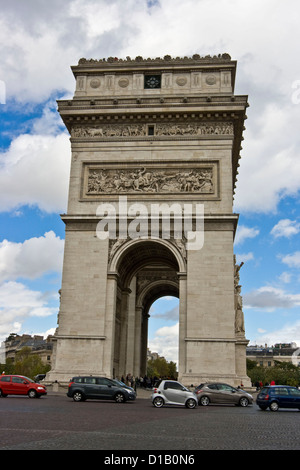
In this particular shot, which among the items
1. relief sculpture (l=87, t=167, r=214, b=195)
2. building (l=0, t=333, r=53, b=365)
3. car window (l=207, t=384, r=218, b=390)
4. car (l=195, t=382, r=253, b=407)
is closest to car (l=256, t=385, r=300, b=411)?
car (l=195, t=382, r=253, b=407)

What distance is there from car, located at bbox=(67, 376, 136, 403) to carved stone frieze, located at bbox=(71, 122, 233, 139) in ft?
48.3

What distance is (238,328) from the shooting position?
29.1 metres

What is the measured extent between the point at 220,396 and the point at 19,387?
362 inches

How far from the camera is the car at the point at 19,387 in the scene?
2381 centimetres

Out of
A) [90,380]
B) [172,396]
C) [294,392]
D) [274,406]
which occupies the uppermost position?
[90,380]

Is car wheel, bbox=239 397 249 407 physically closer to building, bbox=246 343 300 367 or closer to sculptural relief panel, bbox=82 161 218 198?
sculptural relief panel, bbox=82 161 218 198

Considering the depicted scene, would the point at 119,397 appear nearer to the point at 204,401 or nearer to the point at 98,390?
the point at 98,390

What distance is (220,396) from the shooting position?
22453 millimetres

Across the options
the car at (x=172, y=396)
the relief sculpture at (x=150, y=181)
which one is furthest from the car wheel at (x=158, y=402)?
the relief sculpture at (x=150, y=181)

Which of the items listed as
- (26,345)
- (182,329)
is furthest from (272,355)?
(182,329)

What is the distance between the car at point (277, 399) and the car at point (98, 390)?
5517mm

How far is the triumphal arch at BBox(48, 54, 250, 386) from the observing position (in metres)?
27.4
